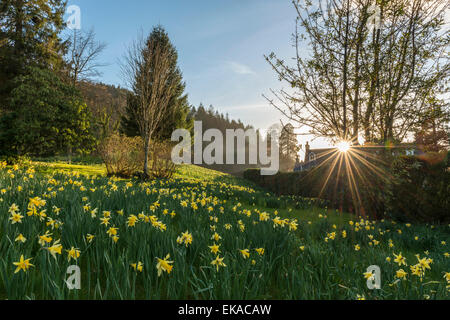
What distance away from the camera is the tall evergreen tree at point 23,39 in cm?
1367

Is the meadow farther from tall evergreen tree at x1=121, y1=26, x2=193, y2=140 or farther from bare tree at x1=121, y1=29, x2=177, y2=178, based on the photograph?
tall evergreen tree at x1=121, y1=26, x2=193, y2=140

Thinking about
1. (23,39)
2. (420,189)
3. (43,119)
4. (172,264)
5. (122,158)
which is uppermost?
(23,39)

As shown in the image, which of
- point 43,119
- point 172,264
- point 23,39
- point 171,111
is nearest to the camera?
point 172,264

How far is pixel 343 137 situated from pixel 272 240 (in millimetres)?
4307

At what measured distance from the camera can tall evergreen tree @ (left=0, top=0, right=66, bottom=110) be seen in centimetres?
1367

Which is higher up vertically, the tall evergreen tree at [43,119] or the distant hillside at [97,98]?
the distant hillside at [97,98]

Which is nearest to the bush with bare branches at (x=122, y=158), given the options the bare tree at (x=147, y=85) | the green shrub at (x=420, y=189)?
the bare tree at (x=147, y=85)

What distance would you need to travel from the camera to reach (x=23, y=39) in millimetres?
14008

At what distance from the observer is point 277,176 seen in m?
15.9

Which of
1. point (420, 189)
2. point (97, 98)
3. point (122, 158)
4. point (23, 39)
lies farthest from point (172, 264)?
point (97, 98)

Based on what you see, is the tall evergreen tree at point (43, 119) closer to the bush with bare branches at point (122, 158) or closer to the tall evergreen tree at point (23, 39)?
the bush with bare branches at point (122, 158)

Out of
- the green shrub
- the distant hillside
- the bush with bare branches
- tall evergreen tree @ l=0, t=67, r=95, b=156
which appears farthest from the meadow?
the distant hillside

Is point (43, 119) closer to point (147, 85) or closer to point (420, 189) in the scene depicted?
point (147, 85)

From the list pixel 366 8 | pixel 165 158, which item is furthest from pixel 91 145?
pixel 366 8
